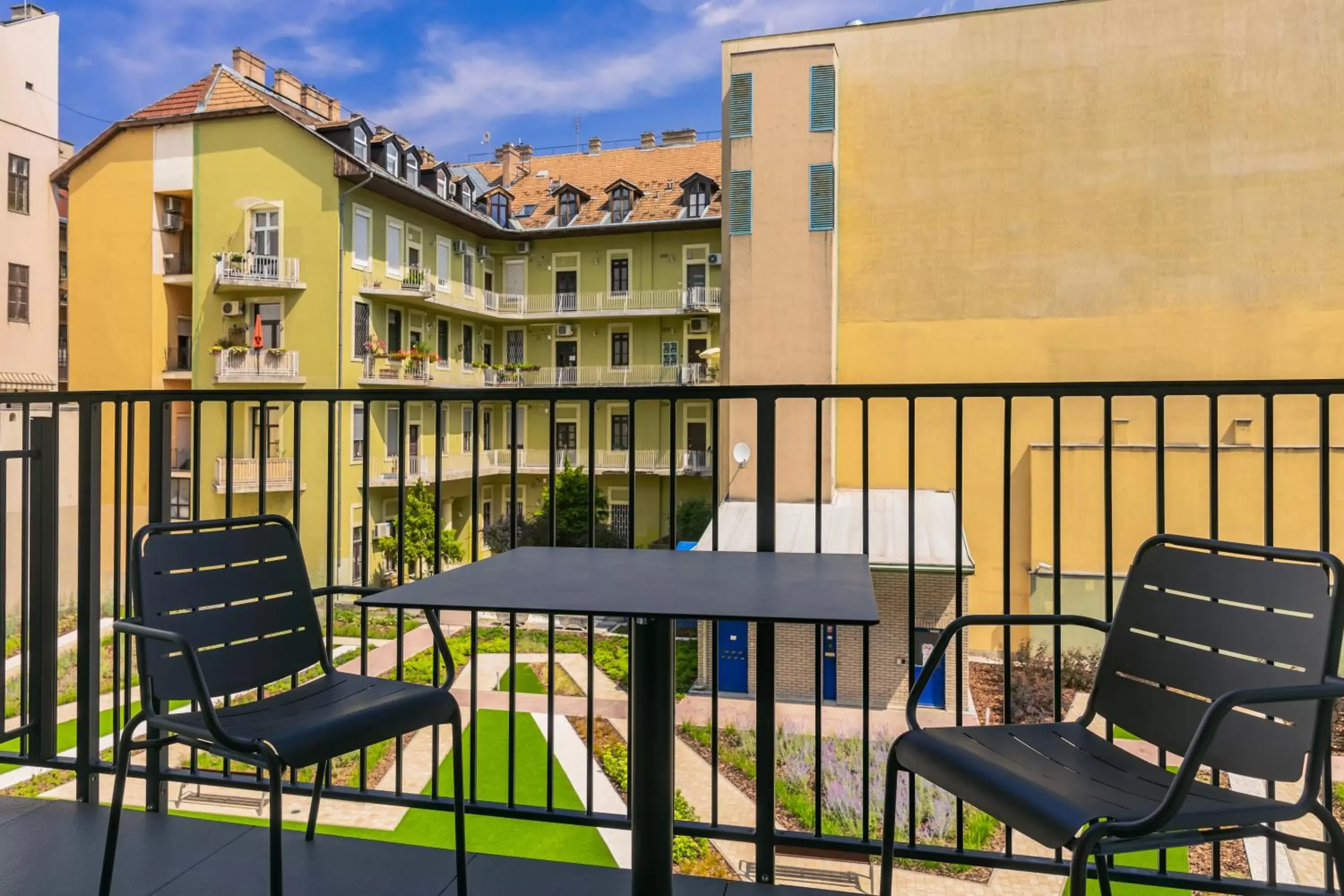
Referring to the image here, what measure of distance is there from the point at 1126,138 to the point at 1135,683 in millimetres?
15231

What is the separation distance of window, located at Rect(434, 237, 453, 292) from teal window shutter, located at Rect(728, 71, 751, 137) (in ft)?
26.6

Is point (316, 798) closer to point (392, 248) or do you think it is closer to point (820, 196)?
point (820, 196)

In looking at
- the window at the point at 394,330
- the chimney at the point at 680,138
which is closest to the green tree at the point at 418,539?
the window at the point at 394,330

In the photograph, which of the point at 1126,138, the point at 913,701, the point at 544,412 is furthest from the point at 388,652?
the point at 1126,138

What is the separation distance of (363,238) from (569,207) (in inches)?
227

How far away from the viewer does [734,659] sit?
431 inches

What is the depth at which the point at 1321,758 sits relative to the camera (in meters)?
1.29

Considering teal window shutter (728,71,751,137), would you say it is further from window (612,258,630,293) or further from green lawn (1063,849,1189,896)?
green lawn (1063,849,1189,896)

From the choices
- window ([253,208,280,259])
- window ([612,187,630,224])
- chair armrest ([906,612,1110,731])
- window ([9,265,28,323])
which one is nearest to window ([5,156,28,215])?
window ([9,265,28,323])

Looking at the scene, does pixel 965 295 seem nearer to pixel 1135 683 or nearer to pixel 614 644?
pixel 614 644

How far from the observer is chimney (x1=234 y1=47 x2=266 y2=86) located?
1900cm

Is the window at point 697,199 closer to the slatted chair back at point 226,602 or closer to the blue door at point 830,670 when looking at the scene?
the blue door at point 830,670

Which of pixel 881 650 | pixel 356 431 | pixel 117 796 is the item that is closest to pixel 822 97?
pixel 881 650

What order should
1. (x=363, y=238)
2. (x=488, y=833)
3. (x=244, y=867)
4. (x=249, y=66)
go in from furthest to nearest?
1. (x=249, y=66)
2. (x=363, y=238)
3. (x=488, y=833)
4. (x=244, y=867)
